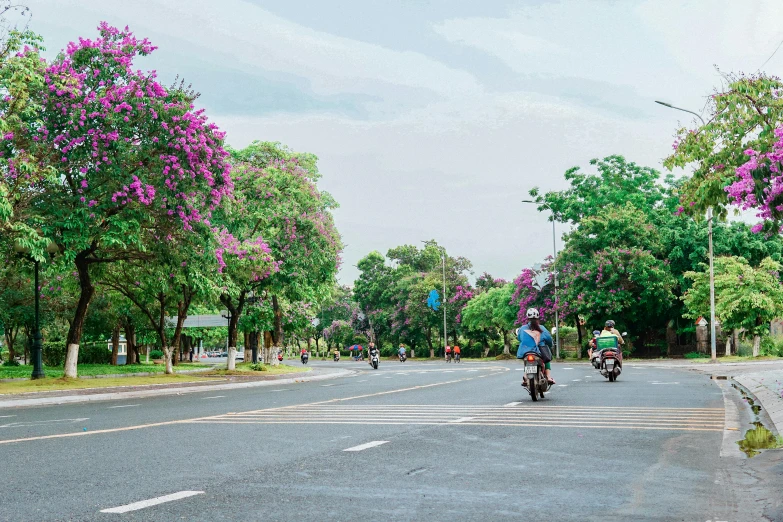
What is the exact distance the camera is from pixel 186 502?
21.9ft

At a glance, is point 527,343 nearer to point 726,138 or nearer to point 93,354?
point 726,138

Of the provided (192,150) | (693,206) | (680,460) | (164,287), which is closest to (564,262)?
(164,287)

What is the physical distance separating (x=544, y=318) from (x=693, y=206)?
156 feet

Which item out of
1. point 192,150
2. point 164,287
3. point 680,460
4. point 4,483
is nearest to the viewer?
point 4,483

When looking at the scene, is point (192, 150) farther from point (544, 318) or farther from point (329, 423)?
Result: point (544, 318)

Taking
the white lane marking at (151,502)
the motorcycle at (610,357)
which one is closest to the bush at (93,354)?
the motorcycle at (610,357)

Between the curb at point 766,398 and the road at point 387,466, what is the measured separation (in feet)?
1.71

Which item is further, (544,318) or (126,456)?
(544,318)

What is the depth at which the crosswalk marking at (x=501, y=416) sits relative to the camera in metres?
12.9

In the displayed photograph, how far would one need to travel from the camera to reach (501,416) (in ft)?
46.9

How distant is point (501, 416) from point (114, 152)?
16709 millimetres

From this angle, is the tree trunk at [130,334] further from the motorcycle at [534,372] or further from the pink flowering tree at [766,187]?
the pink flowering tree at [766,187]

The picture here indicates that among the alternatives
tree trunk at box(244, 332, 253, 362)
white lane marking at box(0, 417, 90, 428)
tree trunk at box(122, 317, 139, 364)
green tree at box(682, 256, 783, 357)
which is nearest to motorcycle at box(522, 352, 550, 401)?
white lane marking at box(0, 417, 90, 428)

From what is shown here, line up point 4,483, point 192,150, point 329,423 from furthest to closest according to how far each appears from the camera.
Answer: point 192,150 < point 329,423 < point 4,483
